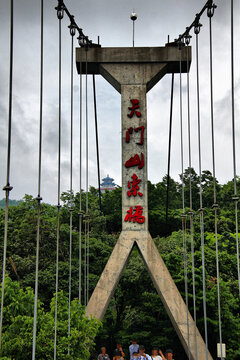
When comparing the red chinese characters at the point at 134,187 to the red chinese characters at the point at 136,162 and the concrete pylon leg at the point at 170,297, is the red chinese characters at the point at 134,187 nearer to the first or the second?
the red chinese characters at the point at 136,162

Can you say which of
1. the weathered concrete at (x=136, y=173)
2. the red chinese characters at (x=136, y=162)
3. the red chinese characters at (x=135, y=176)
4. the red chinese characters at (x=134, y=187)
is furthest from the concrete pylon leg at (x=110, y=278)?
the red chinese characters at (x=136, y=162)

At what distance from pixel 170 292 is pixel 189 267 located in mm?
2842

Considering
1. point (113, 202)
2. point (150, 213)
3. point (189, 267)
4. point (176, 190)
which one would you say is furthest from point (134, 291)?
point (176, 190)

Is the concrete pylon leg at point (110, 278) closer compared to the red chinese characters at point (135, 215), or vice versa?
the concrete pylon leg at point (110, 278)

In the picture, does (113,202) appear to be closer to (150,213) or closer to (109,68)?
(150,213)

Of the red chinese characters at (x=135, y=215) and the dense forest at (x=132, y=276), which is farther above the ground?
the red chinese characters at (x=135, y=215)

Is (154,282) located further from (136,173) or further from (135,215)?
(136,173)

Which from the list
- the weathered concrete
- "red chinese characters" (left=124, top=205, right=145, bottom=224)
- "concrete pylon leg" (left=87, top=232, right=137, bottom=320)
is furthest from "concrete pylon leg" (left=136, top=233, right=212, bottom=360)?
"red chinese characters" (left=124, top=205, right=145, bottom=224)

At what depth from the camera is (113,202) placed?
22859 millimetres

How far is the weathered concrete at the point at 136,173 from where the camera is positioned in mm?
10055

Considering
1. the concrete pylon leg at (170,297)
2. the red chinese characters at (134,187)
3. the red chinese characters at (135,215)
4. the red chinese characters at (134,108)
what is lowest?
the concrete pylon leg at (170,297)

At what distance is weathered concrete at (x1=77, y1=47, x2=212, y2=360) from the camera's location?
10.1 metres

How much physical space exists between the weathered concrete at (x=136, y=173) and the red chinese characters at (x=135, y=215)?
7 centimetres

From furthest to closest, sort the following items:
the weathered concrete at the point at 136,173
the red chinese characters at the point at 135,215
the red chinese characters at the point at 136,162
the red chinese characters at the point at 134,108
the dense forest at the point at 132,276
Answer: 1. the dense forest at the point at 132,276
2. the red chinese characters at the point at 134,108
3. the red chinese characters at the point at 136,162
4. the red chinese characters at the point at 135,215
5. the weathered concrete at the point at 136,173
